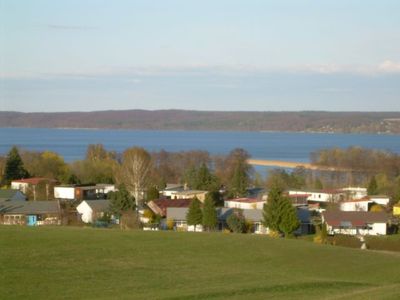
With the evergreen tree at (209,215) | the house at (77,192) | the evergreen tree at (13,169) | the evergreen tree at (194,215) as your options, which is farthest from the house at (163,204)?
the evergreen tree at (13,169)

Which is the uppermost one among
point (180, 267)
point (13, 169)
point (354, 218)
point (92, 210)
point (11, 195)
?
point (13, 169)

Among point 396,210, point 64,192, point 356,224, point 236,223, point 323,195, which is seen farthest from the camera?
point 323,195

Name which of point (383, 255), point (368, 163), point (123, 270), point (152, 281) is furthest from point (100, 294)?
point (368, 163)

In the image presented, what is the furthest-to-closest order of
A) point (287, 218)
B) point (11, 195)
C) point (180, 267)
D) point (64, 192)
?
point (64, 192), point (11, 195), point (287, 218), point (180, 267)

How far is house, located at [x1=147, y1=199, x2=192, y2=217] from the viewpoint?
4504cm

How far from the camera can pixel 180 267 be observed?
24.1 metres

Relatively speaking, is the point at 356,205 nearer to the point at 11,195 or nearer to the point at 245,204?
the point at 245,204

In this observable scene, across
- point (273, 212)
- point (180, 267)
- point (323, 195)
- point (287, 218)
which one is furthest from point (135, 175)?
point (180, 267)

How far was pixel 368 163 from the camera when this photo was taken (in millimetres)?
79562

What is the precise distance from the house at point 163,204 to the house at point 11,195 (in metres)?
8.28

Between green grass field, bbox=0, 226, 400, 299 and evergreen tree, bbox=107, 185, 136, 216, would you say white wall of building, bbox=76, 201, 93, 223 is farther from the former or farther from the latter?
green grass field, bbox=0, 226, 400, 299

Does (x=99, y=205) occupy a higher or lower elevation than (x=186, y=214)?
higher

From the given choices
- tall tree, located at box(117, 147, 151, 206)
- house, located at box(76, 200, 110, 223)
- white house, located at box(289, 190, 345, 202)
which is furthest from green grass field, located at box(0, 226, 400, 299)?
white house, located at box(289, 190, 345, 202)

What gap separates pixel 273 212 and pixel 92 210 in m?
11.5
